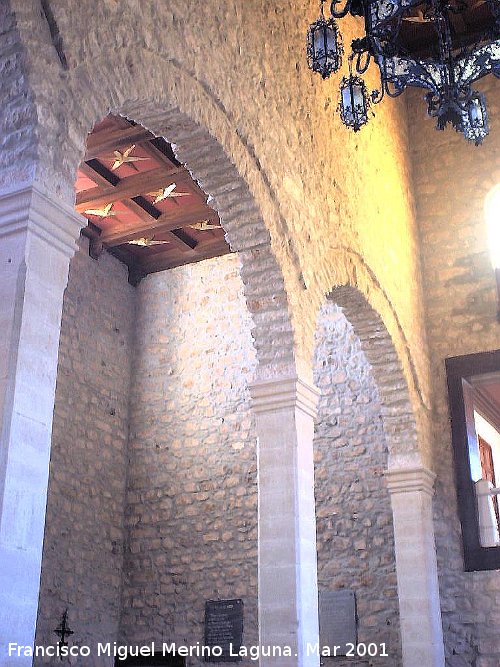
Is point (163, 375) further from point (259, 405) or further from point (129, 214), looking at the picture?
point (259, 405)

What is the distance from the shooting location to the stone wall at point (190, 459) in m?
9.59

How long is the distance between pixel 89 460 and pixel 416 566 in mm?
3825

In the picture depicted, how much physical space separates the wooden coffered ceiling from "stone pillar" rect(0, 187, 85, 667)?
4794 mm

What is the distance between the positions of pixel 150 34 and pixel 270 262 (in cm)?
181

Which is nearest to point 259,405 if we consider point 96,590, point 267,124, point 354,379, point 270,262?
point 270,262

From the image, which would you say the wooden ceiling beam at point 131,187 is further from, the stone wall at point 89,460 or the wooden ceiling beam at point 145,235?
the stone wall at point 89,460

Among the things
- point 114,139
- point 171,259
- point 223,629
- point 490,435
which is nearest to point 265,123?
point 114,139

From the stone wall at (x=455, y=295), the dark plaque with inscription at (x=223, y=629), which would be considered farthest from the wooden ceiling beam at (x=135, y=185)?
the dark plaque with inscription at (x=223, y=629)

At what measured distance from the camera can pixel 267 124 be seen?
6.33 m

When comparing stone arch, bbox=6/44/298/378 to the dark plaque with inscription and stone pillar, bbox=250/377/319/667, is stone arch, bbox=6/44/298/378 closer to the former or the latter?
stone pillar, bbox=250/377/319/667

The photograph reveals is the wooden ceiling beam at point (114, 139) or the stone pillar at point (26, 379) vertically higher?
the wooden ceiling beam at point (114, 139)

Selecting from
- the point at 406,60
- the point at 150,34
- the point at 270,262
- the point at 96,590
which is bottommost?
the point at 96,590

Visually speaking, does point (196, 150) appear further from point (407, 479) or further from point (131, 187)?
point (407, 479)

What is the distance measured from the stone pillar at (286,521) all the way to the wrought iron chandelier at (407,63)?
200cm
